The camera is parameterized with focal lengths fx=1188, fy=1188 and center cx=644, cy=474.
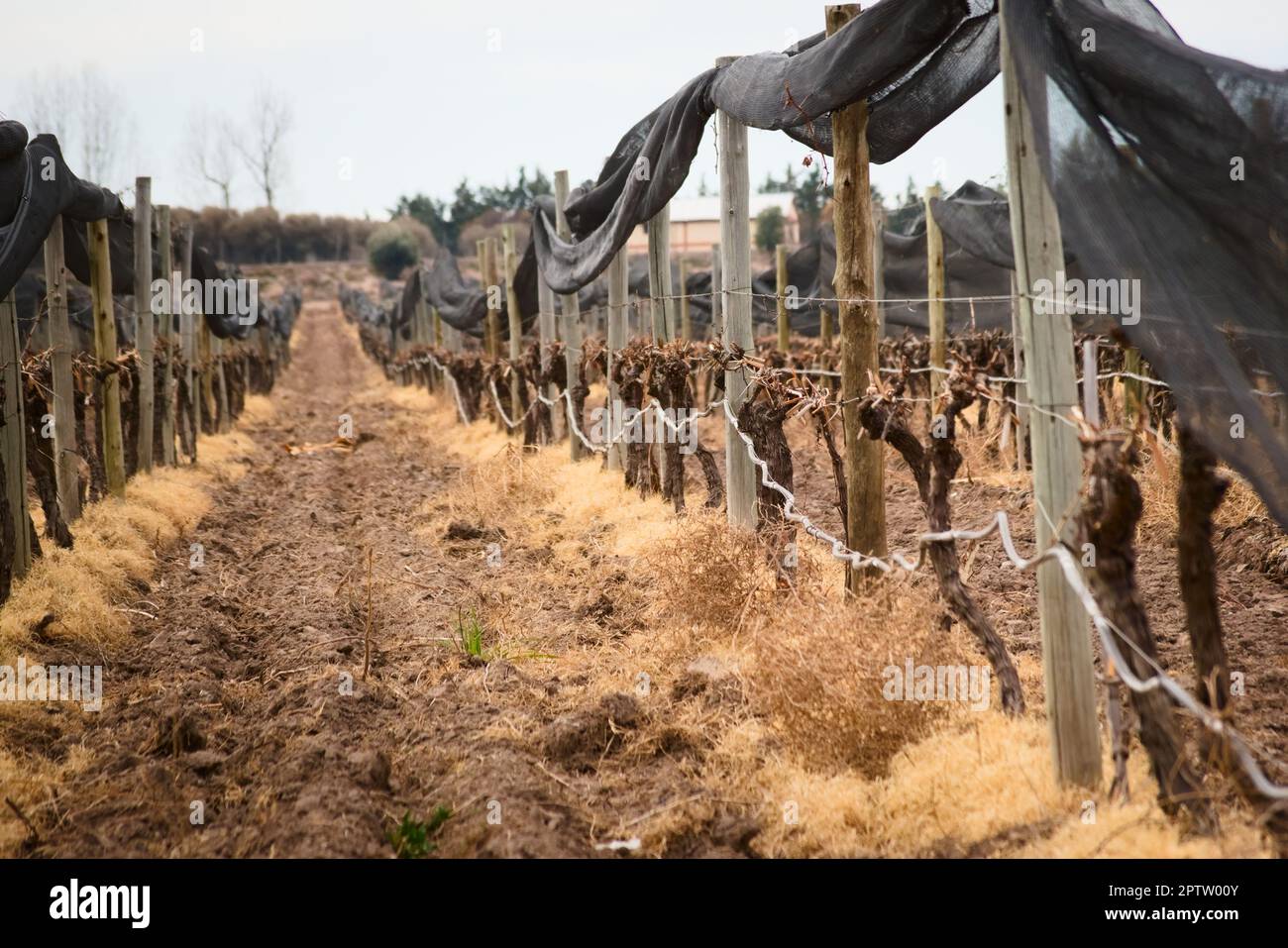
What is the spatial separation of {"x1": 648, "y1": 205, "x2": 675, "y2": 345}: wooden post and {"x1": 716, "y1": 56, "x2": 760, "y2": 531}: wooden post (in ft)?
7.66

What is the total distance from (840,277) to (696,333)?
2392 centimetres

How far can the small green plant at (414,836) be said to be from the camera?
4.37m

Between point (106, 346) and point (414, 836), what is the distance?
847 centimetres

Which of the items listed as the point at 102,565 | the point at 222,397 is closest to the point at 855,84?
the point at 102,565

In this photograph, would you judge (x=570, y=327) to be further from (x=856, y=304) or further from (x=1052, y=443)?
(x=1052, y=443)

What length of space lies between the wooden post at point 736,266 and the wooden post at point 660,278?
7.66ft

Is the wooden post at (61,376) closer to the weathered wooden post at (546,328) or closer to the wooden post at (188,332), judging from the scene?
the wooden post at (188,332)

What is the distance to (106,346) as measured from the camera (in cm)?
1127

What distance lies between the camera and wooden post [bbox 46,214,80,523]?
31.9 feet

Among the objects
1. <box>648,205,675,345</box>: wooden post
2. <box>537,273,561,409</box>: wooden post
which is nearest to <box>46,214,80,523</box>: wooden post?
<box>648,205,675,345</box>: wooden post

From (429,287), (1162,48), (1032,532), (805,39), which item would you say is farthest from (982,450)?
(429,287)
